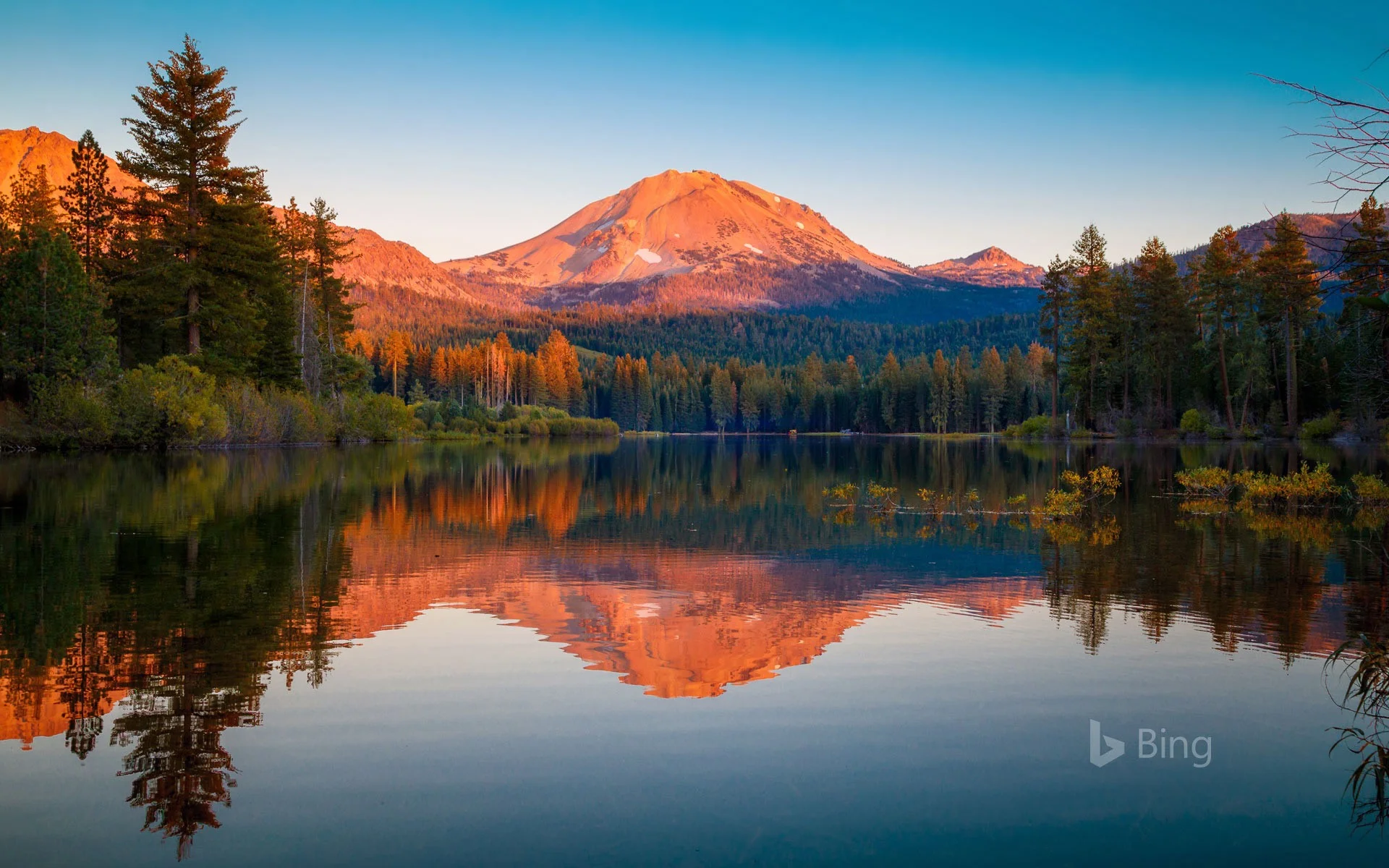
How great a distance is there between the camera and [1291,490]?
23.5 meters

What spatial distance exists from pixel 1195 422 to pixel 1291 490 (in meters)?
46.1

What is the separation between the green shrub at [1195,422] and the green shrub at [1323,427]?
7889mm

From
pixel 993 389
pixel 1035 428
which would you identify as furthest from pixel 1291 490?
pixel 993 389

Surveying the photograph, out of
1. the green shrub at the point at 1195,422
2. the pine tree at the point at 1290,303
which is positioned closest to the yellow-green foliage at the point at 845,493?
the pine tree at the point at 1290,303

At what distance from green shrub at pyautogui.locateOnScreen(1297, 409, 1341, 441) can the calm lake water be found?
44.1 m

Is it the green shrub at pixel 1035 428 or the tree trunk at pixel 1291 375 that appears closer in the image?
the tree trunk at pixel 1291 375

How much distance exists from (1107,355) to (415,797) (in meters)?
73.7

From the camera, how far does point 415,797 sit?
238 inches

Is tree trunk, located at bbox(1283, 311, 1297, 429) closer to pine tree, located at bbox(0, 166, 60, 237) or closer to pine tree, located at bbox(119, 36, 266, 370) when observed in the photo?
pine tree, located at bbox(119, 36, 266, 370)

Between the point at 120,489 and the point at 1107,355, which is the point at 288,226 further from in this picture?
the point at 1107,355

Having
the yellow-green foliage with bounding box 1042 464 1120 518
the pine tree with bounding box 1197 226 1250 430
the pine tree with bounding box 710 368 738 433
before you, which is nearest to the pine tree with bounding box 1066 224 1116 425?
the pine tree with bounding box 1197 226 1250 430

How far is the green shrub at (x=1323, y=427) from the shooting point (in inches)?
2207

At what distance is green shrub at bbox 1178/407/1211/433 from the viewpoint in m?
64.9

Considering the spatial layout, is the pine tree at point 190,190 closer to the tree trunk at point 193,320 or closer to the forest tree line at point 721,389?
the tree trunk at point 193,320
